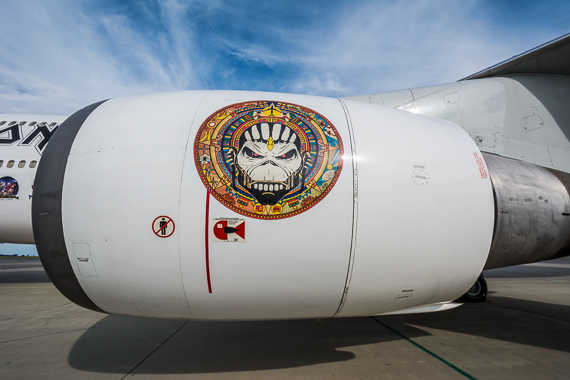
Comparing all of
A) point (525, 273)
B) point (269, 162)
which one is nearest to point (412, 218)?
point (269, 162)

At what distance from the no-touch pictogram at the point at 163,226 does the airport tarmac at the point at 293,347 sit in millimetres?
1666

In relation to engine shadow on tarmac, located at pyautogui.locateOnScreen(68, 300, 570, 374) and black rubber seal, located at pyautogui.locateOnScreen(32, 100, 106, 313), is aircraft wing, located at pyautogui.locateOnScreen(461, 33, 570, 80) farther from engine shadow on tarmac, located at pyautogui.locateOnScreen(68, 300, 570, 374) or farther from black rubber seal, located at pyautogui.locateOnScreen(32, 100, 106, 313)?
black rubber seal, located at pyautogui.locateOnScreen(32, 100, 106, 313)

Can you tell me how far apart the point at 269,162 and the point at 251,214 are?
0.51m

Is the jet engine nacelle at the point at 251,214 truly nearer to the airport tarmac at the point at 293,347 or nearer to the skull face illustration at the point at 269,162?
the skull face illustration at the point at 269,162

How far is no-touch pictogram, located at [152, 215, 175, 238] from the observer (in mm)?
2619

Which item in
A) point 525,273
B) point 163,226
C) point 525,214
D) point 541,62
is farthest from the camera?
point 525,273

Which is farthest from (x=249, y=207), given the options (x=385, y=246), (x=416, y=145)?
(x=416, y=145)

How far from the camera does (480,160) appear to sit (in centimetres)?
325

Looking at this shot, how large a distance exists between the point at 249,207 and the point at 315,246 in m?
0.71

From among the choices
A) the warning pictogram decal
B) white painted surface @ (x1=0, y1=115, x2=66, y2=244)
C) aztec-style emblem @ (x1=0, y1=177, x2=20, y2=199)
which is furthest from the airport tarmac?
aztec-style emblem @ (x1=0, y1=177, x2=20, y2=199)

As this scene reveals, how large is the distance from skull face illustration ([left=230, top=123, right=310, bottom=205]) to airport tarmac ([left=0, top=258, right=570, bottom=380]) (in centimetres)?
201

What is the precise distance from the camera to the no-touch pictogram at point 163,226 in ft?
8.59

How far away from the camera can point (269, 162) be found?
2715mm

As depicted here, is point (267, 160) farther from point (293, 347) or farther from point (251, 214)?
point (293, 347)
